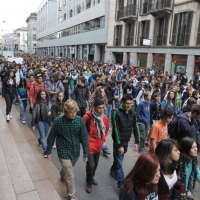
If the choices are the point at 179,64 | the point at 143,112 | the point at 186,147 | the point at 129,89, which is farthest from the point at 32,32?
the point at 186,147

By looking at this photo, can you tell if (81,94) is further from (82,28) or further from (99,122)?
(82,28)

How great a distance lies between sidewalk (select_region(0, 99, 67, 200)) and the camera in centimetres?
371

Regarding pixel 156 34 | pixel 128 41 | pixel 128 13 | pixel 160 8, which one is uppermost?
pixel 128 13

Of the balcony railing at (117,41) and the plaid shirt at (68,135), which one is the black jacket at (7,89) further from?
the balcony railing at (117,41)

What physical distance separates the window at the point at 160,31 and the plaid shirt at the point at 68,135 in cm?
1954

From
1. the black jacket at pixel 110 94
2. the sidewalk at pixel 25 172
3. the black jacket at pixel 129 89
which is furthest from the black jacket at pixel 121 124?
the black jacket at pixel 129 89

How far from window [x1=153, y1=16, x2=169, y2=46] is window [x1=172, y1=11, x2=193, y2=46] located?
1.29m

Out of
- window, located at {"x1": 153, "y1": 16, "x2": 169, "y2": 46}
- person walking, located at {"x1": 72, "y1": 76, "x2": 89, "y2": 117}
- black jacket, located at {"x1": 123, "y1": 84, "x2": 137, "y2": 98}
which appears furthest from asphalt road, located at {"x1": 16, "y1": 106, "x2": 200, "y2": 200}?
window, located at {"x1": 153, "y1": 16, "x2": 169, "y2": 46}

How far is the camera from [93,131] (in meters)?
3.83

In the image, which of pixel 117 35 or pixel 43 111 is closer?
pixel 43 111

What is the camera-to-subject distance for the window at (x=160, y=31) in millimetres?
20917

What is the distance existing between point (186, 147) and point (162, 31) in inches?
806

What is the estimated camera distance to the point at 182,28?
Answer: 18797 mm

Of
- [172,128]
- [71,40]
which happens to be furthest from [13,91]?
[71,40]
